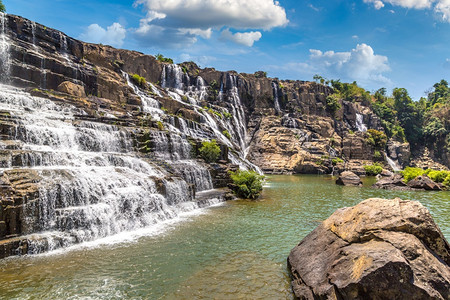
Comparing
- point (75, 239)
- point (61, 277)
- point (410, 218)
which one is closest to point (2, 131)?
point (75, 239)

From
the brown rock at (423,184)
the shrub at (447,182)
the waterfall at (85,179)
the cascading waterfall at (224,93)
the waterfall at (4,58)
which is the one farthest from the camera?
the cascading waterfall at (224,93)

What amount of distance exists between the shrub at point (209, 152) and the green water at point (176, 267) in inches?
527

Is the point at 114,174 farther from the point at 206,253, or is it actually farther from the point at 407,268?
the point at 407,268

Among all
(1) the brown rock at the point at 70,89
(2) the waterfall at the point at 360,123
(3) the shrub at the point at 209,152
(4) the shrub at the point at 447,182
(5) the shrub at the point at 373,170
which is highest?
(1) the brown rock at the point at 70,89

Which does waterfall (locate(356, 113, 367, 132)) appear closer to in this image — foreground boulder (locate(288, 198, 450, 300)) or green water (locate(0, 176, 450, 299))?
green water (locate(0, 176, 450, 299))

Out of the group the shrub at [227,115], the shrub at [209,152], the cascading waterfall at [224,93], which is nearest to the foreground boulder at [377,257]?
the shrub at [209,152]

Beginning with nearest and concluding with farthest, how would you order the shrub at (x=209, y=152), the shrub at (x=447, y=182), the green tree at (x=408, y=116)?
the shrub at (x=209, y=152) < the shrub at (x=447, y=182) < the green tree at (x=408, y=116)

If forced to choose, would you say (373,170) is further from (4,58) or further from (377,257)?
(4,58)

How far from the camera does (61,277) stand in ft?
28.7

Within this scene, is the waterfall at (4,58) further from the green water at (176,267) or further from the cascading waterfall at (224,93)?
the green water at (176,267)

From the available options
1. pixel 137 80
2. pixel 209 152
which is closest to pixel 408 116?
pixel 137 80

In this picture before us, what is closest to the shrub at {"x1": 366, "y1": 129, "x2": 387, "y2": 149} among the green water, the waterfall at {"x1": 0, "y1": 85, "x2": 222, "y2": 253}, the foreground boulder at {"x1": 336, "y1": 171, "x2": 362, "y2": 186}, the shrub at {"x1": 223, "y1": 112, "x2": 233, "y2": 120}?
the shrub at {"x1": 223, "y1": 112, "x2": 233, "y2": 120}

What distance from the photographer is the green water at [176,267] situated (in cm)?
802

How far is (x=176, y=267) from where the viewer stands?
9.77m
